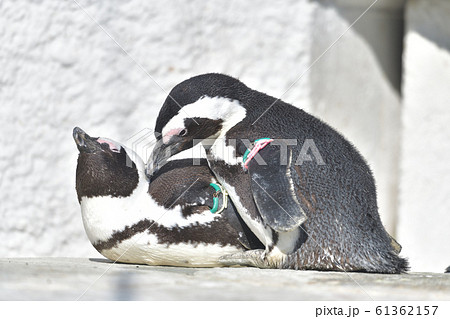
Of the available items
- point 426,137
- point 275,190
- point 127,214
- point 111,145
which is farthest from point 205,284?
point 426,137

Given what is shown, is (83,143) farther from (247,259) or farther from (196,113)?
(247,259)

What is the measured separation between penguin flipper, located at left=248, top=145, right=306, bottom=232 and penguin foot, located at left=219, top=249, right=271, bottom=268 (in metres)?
0.11

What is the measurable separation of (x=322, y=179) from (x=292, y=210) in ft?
0.41

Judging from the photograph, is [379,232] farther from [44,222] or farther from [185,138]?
[44,222]

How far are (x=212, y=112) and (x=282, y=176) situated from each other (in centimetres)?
20

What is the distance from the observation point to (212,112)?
4.56 ft

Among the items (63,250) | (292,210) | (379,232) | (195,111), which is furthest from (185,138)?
(63,250)

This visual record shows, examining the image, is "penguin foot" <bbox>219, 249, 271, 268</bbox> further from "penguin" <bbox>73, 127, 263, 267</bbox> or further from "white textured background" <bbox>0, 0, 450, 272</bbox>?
"white textured background" <bbox>0, 0, 450, 272</bbox>

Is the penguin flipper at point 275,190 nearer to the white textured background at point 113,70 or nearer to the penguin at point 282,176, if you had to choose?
the penguin at point 282,176

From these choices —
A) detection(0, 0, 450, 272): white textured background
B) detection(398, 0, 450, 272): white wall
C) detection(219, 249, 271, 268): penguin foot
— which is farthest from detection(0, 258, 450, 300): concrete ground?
detection(398, 0, 450, 272): white wall

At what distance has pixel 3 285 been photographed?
1.04 metres

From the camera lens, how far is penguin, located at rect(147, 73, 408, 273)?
1.31 meters

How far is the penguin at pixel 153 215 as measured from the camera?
140cm

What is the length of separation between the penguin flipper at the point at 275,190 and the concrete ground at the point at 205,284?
0.31 ft
